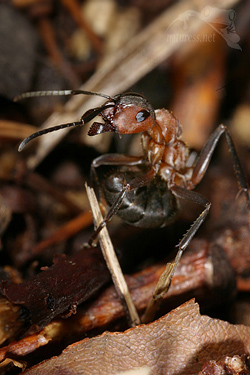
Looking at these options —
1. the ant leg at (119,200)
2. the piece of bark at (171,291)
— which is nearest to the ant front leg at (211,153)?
the ant leg at (119,200)

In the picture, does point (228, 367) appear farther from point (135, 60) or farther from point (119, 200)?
point (135, 60)

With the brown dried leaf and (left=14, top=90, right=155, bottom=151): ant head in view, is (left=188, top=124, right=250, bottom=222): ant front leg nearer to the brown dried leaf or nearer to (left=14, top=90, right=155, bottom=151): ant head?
(left=14, top=90, right=155, bottom=151): ant head

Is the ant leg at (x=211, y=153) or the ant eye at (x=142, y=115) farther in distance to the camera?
A: the ant leg at (x=211, y=153)

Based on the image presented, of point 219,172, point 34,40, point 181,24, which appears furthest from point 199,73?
point 34,40

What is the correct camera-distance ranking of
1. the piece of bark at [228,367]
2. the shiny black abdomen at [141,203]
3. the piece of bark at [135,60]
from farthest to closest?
1. the piece of bark at [135,60]
2. the shiny black abdomen at [141,203]
3. the piece of bark at [228,367]

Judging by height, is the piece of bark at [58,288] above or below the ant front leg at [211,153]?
below

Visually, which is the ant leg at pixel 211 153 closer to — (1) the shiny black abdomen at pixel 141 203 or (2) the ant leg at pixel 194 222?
(2) the ant leg at pixel 194 222
